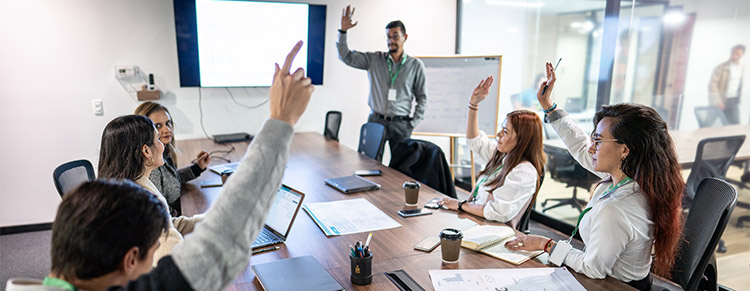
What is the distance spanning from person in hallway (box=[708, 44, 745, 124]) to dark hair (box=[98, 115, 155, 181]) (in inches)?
129

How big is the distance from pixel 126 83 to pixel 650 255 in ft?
13.6

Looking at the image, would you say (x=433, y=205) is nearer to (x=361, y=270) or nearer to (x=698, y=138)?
(x=361, y=270)

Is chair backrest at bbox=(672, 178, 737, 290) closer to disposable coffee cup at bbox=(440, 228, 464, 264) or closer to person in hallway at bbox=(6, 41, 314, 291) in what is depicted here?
disposable coffee cup at bbox=(440, 228, 464, 264)

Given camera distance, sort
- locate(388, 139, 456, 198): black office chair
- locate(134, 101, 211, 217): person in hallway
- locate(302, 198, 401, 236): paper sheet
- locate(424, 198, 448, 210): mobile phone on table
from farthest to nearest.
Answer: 1. locate(388, 139, 456, 198): black office chair
2. locate(134, 101, 211, 217): person in hallway
3. locate(424, 198, 448, 210): mobile phone on table
4. locate(302, 198, 401, 236): paper sheet

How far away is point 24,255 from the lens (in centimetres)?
351

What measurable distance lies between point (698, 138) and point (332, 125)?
2954mm

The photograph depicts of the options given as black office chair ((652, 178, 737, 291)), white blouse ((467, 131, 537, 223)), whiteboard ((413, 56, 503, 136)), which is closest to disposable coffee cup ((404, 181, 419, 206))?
white blouse ((467, 131, 537, 223))

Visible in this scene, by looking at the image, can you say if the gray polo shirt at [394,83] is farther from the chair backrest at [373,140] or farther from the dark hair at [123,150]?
the dark hair at [123,150]

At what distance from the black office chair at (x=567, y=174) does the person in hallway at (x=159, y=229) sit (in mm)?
3697

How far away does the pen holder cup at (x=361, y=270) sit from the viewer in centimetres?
145

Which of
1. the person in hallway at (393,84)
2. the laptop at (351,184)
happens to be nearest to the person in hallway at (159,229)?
the laptop at (351,184)

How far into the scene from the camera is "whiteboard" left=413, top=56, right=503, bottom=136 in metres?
4.70

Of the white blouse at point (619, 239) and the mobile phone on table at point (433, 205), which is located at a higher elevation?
the white blouse at point (619, 239)

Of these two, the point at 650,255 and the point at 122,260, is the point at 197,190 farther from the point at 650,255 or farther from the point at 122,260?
the point at 650,255
